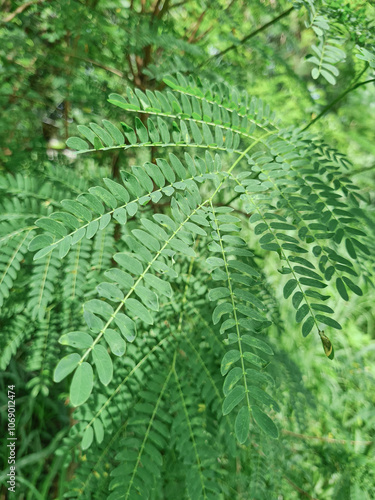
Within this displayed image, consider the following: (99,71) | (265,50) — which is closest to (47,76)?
(99,71)

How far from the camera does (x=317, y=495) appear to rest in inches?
63.9

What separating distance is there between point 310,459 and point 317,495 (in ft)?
1.00

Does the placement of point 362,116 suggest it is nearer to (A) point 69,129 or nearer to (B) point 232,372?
(A) point 69,129

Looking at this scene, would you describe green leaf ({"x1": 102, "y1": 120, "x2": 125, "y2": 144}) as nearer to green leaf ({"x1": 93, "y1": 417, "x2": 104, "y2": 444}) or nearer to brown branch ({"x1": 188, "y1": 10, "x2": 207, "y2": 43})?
green leaf ({"x1": 93, "y1": 417, "x2": 104, "y2": 444})

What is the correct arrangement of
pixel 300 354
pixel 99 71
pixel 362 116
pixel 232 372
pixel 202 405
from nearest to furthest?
pixel 232 372 < pixel 202 405 < pixel 99 71 < pixel 300 354 < pixel 362 116

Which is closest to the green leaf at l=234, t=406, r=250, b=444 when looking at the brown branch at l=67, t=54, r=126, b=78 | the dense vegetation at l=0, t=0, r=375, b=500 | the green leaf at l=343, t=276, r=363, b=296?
the dense vegetation at l=0, t=0, r=375, b=500

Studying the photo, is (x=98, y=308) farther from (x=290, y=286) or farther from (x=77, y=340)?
(x=290, y=286)

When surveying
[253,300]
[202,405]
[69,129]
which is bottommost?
[202,405]

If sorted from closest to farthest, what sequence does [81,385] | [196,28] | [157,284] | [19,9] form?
1. [81,385]
2. [157,284]
3. [19,9]
4. [196,28]

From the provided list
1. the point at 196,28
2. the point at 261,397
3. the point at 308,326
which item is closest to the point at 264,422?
the point at 261,397

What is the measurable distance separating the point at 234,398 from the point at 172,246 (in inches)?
9.4

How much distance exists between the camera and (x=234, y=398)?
0.47 m

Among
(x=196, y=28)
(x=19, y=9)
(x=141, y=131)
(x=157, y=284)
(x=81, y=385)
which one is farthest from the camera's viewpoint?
(x=196, y=28)

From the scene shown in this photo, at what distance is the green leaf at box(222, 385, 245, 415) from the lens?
47 cm
